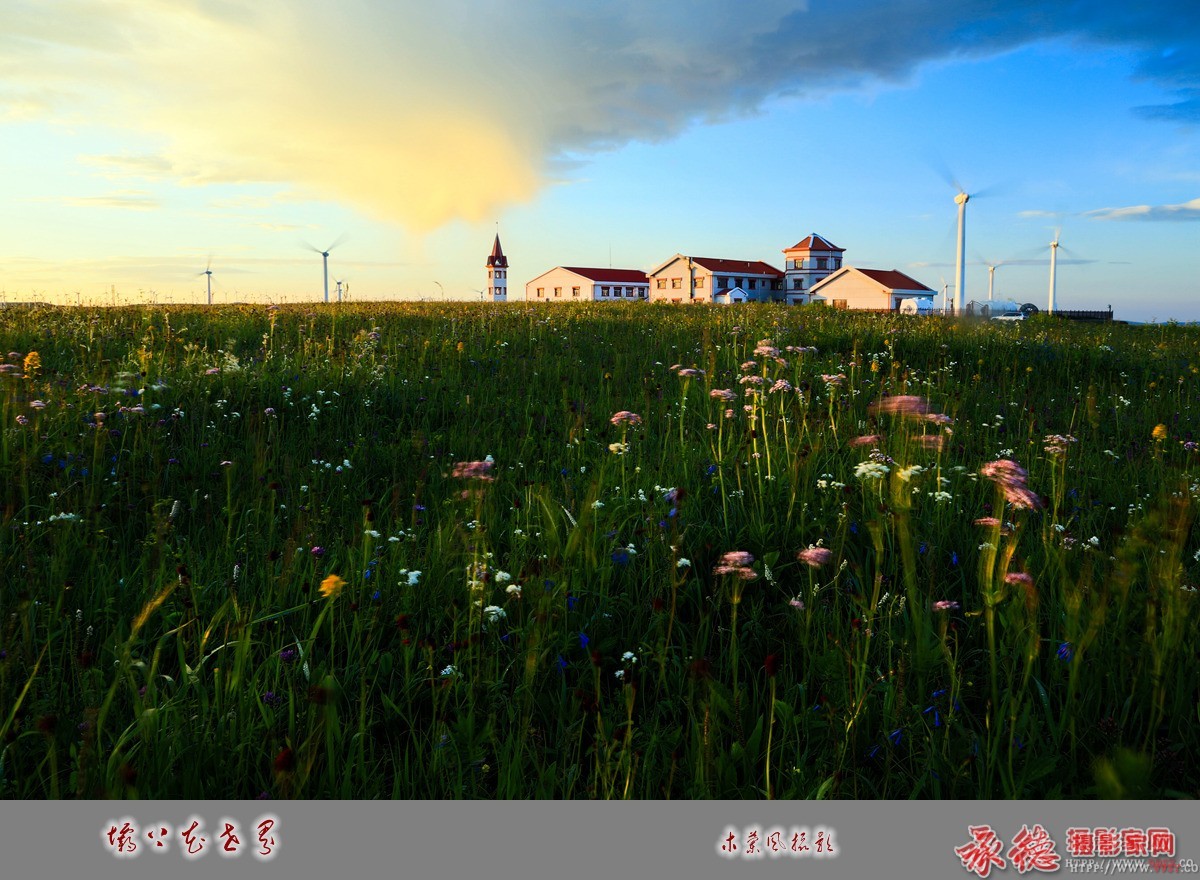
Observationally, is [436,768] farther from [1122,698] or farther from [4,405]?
[4,405]

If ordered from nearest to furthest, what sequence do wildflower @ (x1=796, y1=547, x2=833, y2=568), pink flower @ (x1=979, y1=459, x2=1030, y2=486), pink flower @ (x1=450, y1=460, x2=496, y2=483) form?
wildflower @ (x1=796, y1=547, x2=833, y2=568)
pink flower @ (x1=979, y1=459, x2=1030, y2=486)
pink flower @ (x1=450, y1=460, x2=496, y2=483)

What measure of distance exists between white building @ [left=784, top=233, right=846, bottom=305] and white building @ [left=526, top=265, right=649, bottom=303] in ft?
70.6

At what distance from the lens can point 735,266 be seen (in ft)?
334

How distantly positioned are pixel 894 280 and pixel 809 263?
1995 cm

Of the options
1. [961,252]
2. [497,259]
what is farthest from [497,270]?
[961,252]

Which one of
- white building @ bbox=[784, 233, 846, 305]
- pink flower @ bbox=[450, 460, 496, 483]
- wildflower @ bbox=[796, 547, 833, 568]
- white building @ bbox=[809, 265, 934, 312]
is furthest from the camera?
white building @ bbox=[784, 233, 846, 305]

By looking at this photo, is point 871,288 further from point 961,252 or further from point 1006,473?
point 1006,473

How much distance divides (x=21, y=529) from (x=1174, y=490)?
718 cm

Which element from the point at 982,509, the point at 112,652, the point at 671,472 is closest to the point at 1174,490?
the point at 982,509

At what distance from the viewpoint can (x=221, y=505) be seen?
4605mm

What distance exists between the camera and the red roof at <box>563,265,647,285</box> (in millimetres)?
108250

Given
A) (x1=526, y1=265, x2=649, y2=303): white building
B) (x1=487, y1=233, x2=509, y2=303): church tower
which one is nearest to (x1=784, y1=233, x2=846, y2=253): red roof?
(x1=526, y1=265, x2=649, y2=303): white building

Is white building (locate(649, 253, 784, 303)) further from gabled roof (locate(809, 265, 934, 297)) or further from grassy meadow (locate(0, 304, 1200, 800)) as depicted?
grassy meadow (locate(0, 304, 1200, 800))

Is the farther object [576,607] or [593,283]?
[593,283]
